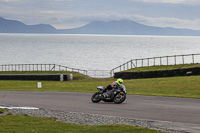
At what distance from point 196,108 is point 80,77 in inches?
1388

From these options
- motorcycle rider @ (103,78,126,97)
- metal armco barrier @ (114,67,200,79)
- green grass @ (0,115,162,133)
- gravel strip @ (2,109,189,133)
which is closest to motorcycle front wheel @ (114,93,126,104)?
motorcycle rider @ (103,78,126,97)

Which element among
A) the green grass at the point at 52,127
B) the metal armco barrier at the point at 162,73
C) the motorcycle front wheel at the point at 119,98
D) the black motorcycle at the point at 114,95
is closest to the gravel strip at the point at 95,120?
the green grass at the point at 52,127

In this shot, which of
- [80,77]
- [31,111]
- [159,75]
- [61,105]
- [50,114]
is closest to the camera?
[50,114]

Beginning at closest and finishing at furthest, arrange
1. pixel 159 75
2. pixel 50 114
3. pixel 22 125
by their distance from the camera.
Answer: pixel 22 125, pixel 50 114, pixel 159 75

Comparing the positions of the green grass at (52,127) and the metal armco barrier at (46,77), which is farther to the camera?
the metal armco barrier at (46,77)

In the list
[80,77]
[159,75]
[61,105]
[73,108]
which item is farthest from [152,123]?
[80,77]

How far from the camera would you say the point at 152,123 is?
13.6 meters

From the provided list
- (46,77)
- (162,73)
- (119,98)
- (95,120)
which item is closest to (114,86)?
(119,98)

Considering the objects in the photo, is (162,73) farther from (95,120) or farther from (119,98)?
(95,120)

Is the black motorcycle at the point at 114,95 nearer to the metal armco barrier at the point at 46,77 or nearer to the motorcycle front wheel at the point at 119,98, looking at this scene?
the motorcycle front wheel at the point at 119,98

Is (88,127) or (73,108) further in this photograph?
(73,108)

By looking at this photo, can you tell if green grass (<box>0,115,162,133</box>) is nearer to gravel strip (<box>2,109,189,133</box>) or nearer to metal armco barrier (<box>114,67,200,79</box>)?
gravel strip (<box>2,109,189,133</box>)

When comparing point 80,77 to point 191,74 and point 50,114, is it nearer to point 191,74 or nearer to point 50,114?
point 191,74

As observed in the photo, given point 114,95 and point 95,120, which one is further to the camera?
point 114,95
